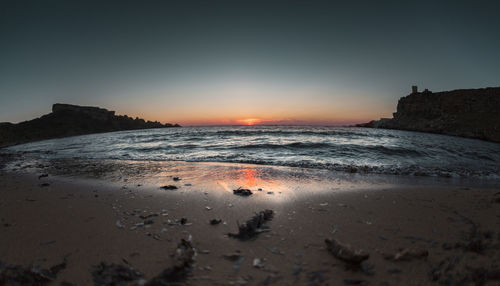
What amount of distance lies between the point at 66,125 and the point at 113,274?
6781 cm

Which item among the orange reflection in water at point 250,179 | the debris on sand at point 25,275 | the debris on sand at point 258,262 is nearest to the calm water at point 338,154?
the orange reflection in water at point 250,179

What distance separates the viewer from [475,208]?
3385mm

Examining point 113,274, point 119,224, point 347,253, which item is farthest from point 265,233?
point 119,224

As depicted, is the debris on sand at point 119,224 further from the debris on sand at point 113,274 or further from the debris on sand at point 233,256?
the debris on sand at point 233,256

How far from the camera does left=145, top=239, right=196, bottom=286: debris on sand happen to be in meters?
1.73

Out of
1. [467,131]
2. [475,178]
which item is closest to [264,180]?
[475,178]

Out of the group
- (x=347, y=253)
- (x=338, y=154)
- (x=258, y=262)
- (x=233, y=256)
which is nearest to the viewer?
(x=347, y=253)

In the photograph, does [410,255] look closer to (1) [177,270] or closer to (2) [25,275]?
(1) [177,270]

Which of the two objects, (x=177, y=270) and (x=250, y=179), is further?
(x=250, y=179)

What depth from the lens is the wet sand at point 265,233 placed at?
188cm

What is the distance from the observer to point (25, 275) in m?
1.80

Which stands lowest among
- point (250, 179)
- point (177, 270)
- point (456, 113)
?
point (250, 179)

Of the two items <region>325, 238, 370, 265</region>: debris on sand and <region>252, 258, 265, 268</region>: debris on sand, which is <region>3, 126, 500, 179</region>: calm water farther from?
<region>252, 258, 265, 268</region>: debris on sand

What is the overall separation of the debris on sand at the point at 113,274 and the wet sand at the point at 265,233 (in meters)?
0.06
